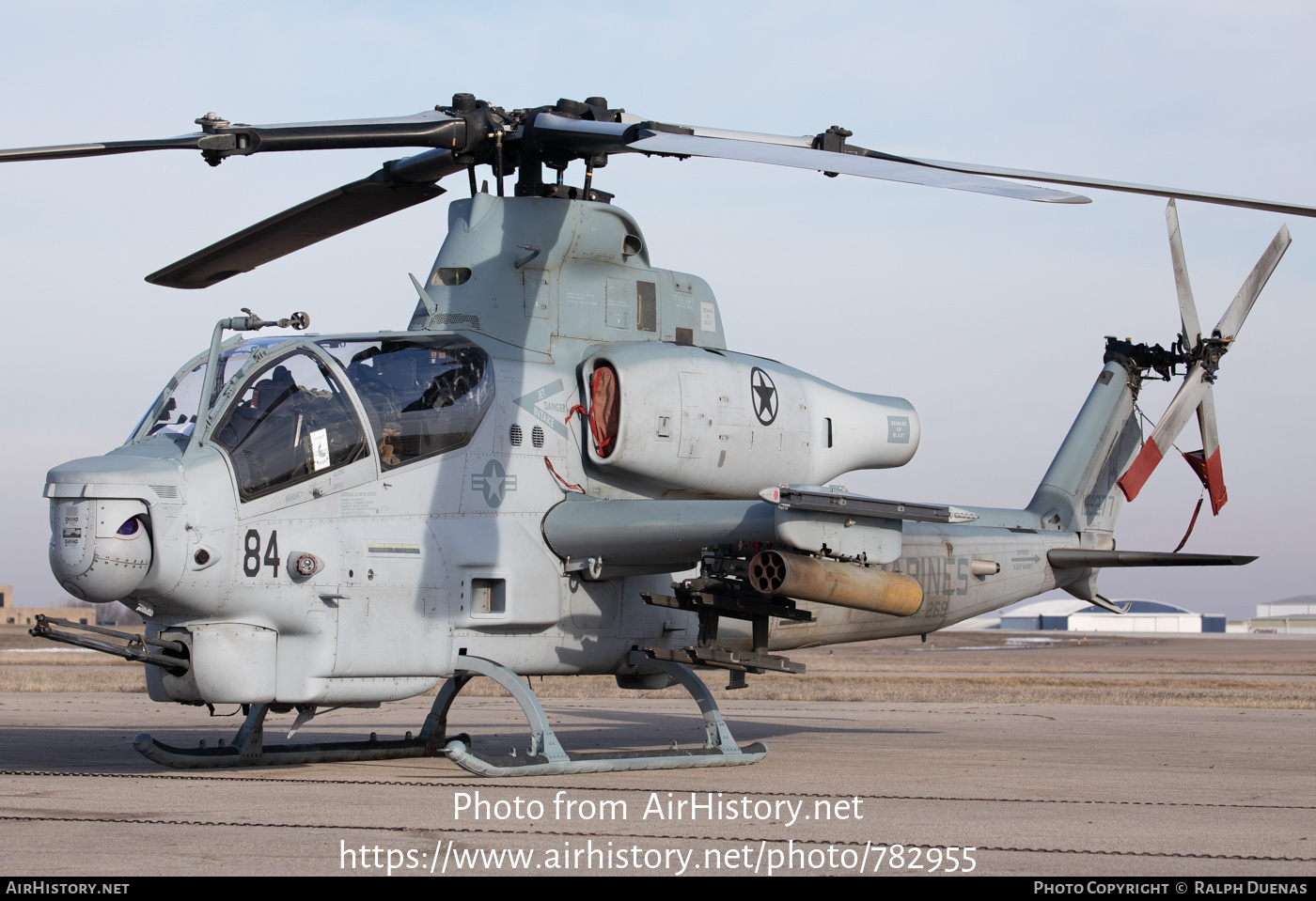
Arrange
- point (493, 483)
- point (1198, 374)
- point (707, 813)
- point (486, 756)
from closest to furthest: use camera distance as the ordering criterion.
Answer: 1. point (707, 813)
2. point (486, 756)
3. point (493, 483)
4. point (1198, 374)

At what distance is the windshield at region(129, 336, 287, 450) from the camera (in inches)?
356

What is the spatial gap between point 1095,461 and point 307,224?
8.79m

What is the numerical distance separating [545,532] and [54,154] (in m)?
4.30

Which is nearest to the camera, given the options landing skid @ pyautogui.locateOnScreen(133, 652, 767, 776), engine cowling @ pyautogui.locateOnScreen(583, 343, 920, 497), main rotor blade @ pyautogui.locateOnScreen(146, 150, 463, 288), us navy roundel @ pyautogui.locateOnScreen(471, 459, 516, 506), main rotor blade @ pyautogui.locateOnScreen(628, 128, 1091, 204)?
main rotor blade @ pyautogui.locateOnScreen(628, 128, 1091, 204)

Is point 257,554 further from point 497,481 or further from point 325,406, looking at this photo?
point 497,481

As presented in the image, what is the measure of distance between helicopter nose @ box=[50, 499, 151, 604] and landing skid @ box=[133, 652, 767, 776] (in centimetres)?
200

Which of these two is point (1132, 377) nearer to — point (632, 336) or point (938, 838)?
point (632, 336)

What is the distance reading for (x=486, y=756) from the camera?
32.5 ft

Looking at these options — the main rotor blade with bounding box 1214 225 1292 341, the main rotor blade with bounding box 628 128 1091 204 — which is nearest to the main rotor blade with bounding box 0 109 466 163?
the main rotor blade with bounding box 628 128 1091 204

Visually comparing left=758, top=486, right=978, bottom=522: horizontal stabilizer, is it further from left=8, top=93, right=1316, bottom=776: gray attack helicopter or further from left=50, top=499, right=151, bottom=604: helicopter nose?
left=50, top=499, right=151, bottom=604: helicopter nose

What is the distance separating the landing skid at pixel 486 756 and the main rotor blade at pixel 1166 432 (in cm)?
538

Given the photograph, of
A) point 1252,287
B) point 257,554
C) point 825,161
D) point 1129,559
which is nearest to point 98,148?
point 257,554

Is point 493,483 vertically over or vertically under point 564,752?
over

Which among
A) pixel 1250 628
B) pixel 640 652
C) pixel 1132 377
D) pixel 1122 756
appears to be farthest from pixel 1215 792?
pixel 1250 628
